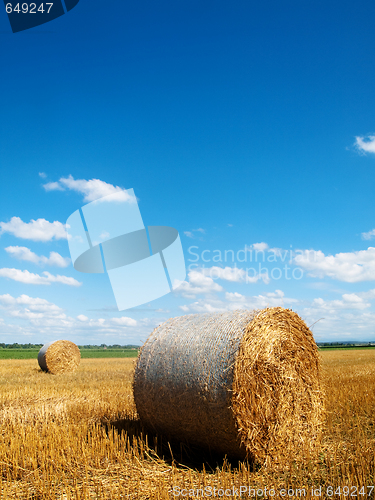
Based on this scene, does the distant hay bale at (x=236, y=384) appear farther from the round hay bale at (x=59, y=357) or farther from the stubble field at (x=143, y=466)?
the round hay bale at (x=59, y=357)

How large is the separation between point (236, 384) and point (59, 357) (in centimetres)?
1616

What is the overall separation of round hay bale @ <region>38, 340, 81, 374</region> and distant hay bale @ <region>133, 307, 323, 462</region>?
45.9ft

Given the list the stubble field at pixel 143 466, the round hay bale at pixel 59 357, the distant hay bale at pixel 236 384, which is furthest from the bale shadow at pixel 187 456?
the round hay bale at pixel 59 357

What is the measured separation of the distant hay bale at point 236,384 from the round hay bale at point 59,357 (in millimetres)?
13998

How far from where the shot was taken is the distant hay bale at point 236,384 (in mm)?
4867

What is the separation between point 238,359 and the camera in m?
4.89

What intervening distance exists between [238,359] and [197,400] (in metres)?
0.80

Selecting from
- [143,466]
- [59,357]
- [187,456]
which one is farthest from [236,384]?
[59,357]

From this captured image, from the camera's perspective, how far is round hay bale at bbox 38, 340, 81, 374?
18583 mm

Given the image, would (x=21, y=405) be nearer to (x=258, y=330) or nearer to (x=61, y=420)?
(x=61, y=420)

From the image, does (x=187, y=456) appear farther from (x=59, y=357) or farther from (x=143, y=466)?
(x=59, y=357)

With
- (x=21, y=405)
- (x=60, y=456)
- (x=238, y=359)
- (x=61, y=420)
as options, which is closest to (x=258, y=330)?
(x=238, y=359)

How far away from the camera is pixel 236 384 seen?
4.79 m

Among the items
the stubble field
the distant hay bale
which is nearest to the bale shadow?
the stubble field
